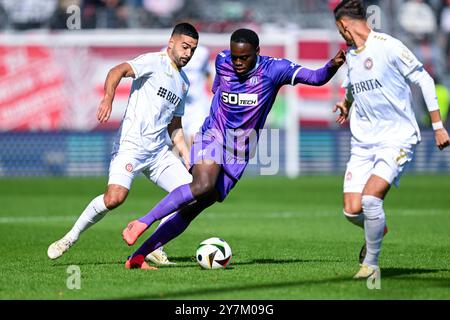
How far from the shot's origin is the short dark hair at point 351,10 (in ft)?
29.7

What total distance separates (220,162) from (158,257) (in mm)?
1267

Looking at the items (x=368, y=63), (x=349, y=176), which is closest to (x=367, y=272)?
(x=349, y=176)

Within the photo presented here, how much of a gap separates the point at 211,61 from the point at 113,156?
15.8m

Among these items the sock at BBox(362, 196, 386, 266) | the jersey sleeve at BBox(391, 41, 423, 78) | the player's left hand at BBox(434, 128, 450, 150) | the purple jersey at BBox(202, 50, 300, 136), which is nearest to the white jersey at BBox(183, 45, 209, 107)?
the purple jersey at BBox(202, 50, 300, 136)

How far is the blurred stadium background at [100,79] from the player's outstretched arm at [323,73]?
14.7 meters

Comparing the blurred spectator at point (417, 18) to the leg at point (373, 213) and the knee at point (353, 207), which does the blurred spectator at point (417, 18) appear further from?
the leg at point (373, 213)

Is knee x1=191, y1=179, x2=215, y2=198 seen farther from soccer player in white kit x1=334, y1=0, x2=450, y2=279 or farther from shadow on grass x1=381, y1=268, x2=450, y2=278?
shadow on grass x1=381, y1=268, x2=450, y2=278

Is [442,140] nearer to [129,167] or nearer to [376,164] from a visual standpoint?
[376,164]

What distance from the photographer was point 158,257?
10.6 metres

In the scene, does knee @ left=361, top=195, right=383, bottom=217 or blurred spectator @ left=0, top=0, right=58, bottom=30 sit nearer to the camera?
knee @ left=361, top=195, right=383, bottom=217

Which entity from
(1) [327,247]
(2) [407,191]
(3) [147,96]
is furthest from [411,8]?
(3) [147,96]

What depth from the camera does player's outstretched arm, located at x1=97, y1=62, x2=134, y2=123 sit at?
32.1ft

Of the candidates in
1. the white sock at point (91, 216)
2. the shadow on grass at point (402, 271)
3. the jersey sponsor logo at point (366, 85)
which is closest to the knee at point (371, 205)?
the shadow on grass at point (402, 271)

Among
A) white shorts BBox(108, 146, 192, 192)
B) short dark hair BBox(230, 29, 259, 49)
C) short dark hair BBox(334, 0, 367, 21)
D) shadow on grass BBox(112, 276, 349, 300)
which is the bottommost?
shadow on grass BBox(112, 276, 349, 300)
